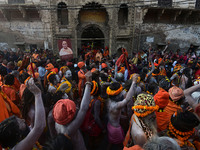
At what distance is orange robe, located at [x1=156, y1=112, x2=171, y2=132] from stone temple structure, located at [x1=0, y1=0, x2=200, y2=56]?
10626 mm

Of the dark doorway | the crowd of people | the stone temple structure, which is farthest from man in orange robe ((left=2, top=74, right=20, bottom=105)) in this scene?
the dark doorway

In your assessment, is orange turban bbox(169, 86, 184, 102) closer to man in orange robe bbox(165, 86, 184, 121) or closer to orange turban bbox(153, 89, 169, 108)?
man in orange robe bbox(165, 86, 184, 121)

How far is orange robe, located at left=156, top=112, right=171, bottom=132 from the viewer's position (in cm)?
240

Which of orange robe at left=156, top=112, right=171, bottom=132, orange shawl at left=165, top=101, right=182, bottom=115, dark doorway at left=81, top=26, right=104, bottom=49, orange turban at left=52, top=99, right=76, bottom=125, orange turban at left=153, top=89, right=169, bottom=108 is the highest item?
dark doorway at left=81, top=26, right=104, bottom=49

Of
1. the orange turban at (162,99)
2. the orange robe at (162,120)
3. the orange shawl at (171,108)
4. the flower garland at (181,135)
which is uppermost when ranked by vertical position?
the orange turban at (162,99)

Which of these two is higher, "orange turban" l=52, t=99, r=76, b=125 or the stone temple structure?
the stone temple structure

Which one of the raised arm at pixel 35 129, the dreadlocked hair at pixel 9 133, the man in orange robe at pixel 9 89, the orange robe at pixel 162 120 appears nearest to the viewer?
the dreadlocked hair at pixel 9 133

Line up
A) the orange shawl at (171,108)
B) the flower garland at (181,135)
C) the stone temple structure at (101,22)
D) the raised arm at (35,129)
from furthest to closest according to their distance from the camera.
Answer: the stone temple structure at (101,22) → the orange shawl at (171,108) → the flower garland at (181,135) → the raised arm at (35,129)

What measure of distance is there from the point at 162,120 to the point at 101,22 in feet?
41.3

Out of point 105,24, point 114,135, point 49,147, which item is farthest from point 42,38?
point 49,147

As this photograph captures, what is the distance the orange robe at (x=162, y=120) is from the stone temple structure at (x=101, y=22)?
1063cm

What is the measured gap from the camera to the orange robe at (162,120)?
240cm

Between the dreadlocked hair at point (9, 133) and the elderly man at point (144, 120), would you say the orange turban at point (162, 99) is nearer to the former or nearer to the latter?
the elderly man at point (144, 120)

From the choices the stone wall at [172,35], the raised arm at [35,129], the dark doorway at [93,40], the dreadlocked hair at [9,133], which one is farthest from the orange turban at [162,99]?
the dark doorway at [93,40]
